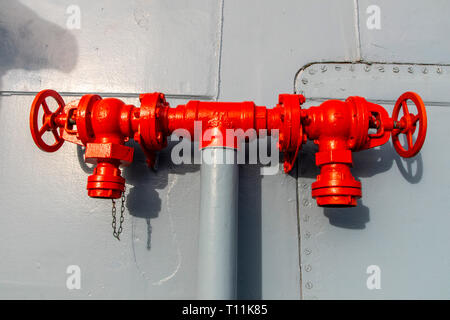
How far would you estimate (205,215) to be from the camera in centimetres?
100

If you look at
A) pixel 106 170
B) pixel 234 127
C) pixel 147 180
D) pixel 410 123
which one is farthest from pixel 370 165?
pixel 106 170

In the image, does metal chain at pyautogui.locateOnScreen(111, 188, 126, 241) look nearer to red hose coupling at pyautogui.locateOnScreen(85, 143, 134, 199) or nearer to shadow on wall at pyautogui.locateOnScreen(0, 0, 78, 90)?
red hose coupling at pyautogui.locateOnScreen(85, 143, 134, 199)

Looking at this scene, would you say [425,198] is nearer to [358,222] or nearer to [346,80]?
[358,222]

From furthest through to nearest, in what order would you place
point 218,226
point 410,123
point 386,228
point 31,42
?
1. point 31,42
2. point 386,228
3. point 410,123
4. point 218,226

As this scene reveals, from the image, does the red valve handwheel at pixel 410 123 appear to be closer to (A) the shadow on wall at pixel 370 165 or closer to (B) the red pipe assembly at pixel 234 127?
(B) the red pipe assembly at pixel 234 127

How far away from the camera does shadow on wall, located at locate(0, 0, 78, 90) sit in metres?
1.39

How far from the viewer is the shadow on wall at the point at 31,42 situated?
1.39m

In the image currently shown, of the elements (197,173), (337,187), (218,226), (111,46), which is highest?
(111,46)

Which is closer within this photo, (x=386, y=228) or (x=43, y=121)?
(x=43, y=121)

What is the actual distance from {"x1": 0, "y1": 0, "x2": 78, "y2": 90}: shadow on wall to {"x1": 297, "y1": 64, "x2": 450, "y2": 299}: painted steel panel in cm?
117

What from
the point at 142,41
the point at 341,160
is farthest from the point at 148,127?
the point at 341,160

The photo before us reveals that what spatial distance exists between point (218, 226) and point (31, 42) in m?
1.27

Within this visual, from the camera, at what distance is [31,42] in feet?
4.63

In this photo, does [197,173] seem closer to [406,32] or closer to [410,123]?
[410,123]
